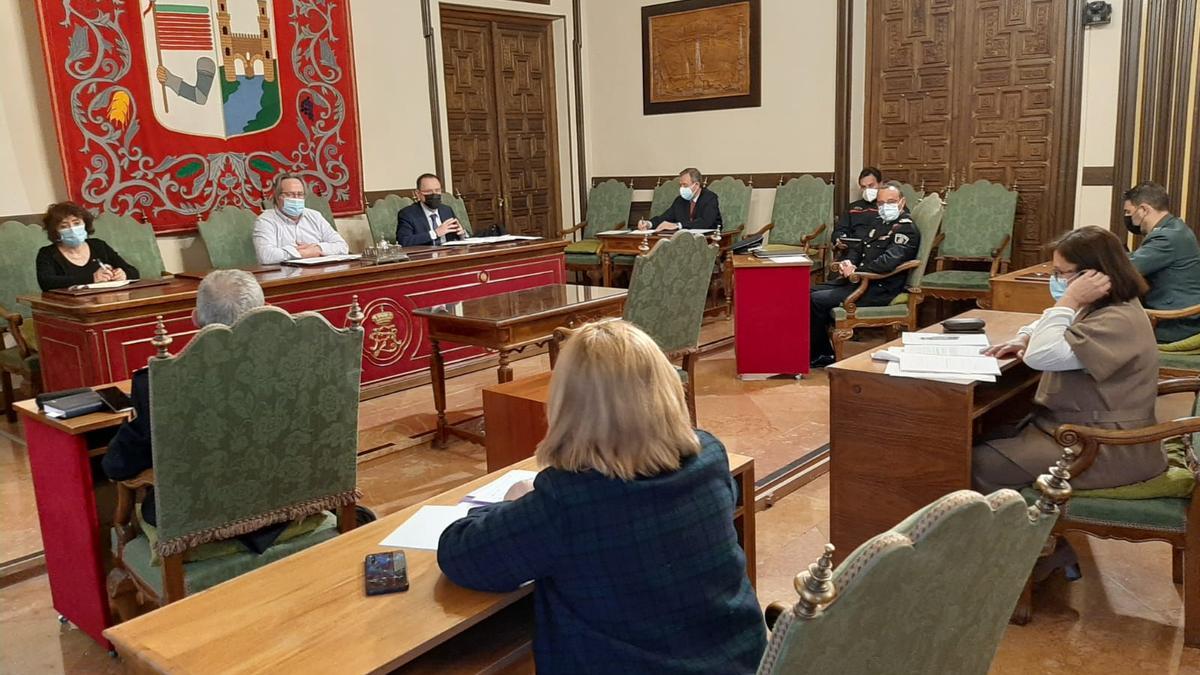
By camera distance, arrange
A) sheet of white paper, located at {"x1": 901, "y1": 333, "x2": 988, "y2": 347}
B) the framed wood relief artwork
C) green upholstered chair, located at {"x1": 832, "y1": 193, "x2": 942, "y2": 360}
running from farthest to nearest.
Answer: the framed wood relief artwork
green upholstered chair, located at {"x1": 832, "y1": 193, "x2": 942, "y2": 360}
sheet of white paper, located at {"x1": 901, "y1": 333, "x2": 988, "y2": 347}

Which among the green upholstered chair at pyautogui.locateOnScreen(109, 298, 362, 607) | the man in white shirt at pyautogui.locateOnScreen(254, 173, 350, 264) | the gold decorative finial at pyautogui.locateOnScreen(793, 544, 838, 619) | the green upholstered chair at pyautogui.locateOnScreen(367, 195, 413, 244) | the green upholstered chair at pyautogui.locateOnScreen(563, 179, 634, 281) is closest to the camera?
the gold decorative finial at pyautogui.locateOnScreen(793, 544, 838, 619)

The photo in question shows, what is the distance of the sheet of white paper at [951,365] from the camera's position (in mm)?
2592

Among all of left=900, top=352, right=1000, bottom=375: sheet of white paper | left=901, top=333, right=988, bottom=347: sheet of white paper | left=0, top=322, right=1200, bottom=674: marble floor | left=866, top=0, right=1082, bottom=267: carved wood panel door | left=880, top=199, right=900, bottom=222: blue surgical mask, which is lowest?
left=0, top=322, right=1200, bottom=674: marble floor

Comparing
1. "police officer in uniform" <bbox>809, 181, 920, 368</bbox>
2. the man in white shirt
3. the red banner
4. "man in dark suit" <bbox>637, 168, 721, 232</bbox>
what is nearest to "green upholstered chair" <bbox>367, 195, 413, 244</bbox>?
the red banner

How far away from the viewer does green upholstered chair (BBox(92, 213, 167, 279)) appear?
5469 millimetres

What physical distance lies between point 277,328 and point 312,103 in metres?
4.75

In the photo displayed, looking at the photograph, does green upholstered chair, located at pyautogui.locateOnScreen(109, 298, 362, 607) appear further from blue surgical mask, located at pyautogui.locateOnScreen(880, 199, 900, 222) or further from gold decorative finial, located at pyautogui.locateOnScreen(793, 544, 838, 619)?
blue surgical mask, located at pyautogui.locateOnScreen(880, 199, 900, 222)

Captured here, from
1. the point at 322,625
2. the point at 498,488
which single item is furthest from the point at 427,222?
the point at 322,625

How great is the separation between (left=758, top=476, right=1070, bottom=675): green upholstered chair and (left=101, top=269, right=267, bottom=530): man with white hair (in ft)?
5.63

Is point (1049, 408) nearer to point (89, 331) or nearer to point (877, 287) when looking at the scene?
point (877, 287)

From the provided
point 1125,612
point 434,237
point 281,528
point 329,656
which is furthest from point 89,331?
point 1125,612

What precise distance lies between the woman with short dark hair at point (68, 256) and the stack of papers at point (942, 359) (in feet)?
12.5

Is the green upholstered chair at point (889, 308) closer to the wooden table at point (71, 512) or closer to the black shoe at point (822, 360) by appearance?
the black shoe at point (822, 360)

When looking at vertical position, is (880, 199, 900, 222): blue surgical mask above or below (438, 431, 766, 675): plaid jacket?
above
